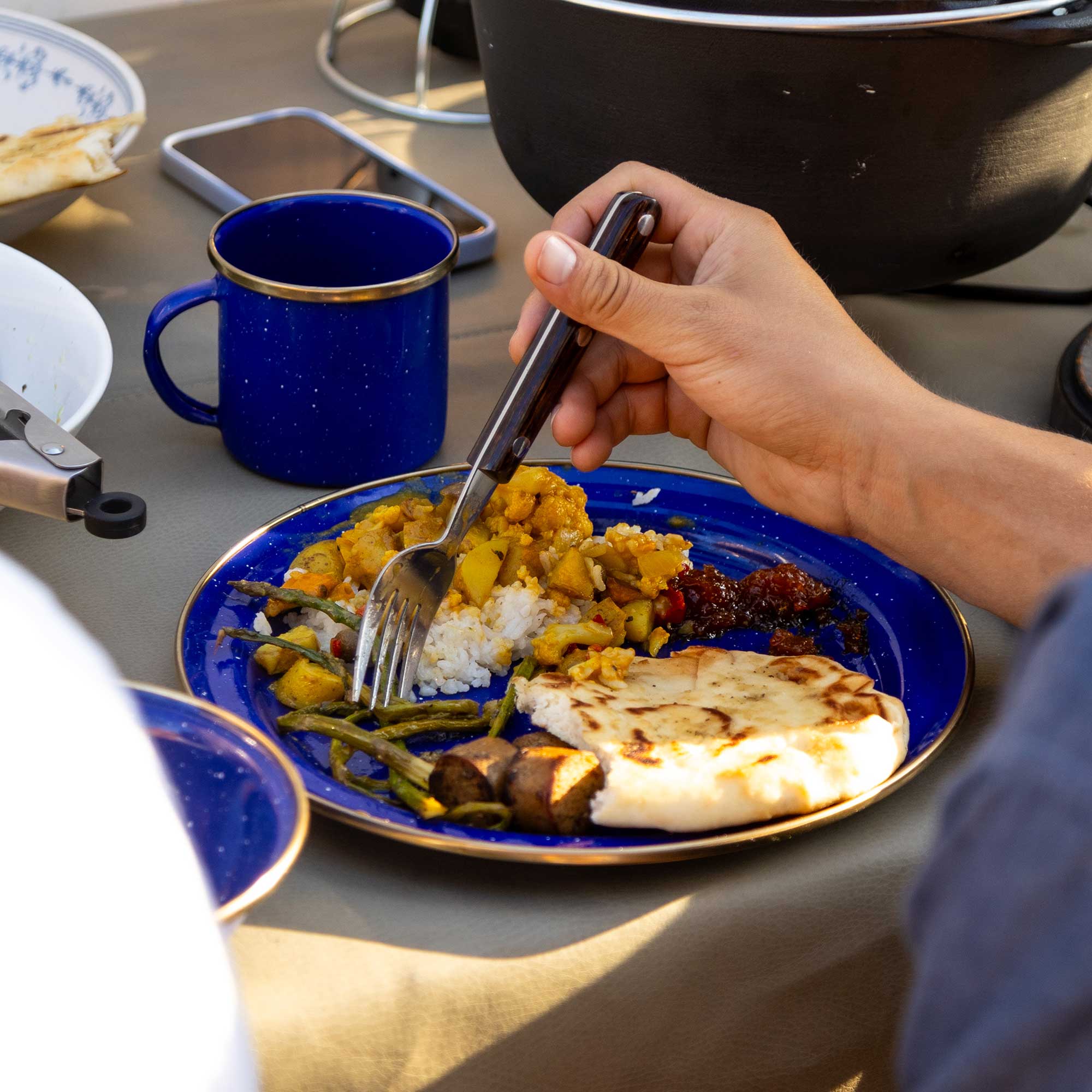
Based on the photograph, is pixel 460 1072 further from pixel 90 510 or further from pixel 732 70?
pixel 732 70

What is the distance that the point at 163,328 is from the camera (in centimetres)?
92

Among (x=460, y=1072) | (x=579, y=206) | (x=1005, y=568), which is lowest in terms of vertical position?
(x=460, y=1072)

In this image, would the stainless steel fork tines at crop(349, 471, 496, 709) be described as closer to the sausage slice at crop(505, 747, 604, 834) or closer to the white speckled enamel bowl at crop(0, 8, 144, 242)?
the sausage slice at crop(505, 747, 604, 834)

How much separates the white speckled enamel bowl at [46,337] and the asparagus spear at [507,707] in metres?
0.36

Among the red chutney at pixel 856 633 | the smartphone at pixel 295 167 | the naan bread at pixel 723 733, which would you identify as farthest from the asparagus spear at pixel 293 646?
the smartphone at pixel 295 167

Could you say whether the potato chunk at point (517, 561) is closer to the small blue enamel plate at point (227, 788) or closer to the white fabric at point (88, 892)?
the small blue enamel plate at point (227, 788)

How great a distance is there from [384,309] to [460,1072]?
52 cm

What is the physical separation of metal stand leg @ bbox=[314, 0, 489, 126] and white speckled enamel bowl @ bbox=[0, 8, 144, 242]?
14.4 inches

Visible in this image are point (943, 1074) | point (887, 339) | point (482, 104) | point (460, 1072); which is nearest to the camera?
point (943, 1074)

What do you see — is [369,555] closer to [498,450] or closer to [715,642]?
[498,450]

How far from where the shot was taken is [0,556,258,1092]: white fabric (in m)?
0.28

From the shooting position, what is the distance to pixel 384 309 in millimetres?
860

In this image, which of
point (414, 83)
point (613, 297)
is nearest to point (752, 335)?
point (613, 297)

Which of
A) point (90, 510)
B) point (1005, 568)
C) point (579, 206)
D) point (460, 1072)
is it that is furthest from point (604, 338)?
point (460, 1072)
